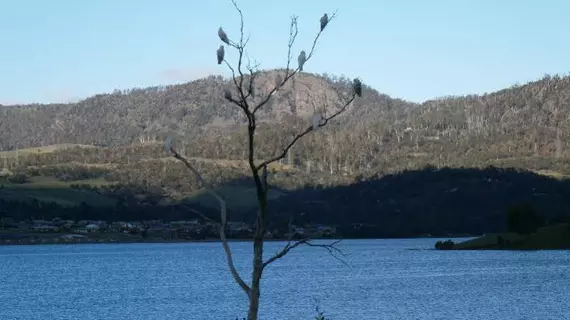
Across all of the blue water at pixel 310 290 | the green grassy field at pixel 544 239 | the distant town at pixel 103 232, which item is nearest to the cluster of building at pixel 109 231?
the distant town at pixel 103 232

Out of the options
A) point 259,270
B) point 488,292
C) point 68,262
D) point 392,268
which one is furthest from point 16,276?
point 259,270

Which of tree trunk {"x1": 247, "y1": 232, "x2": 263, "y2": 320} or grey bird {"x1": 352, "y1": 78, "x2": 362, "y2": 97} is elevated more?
grey bird {"x1": 352, "y1": 78, "x2": 362, "y2": 97}

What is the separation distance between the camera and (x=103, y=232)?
186 meters

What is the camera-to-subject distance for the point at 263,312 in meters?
52.5

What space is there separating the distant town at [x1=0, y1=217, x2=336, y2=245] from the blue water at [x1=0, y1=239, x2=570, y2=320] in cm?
5821

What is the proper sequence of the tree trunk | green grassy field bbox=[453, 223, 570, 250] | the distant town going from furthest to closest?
the distant town → green grassy field bbox=[453, 223, 570, 250] → the tree trunk

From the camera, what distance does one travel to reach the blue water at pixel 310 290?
5425 centimetres

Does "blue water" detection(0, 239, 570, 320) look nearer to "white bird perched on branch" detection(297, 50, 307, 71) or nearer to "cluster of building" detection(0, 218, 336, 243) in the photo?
"white bird perched on branch" detection(297, 50, 307, 71)

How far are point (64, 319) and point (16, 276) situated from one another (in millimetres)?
46833

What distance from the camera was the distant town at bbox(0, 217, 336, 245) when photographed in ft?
581

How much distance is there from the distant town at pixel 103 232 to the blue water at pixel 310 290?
58.2 meters

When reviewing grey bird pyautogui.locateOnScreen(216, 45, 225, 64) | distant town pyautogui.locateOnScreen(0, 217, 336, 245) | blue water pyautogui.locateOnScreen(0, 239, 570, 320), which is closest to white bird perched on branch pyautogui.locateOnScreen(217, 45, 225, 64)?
grey bird pyautogui.locateOnScreen(216, 45, 225, 64)

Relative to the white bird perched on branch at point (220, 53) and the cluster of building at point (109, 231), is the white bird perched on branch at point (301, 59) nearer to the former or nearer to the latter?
the white bird perched on branch at point (220, 53)

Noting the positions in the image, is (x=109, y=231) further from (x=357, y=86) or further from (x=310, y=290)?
(x=357, y=86)
